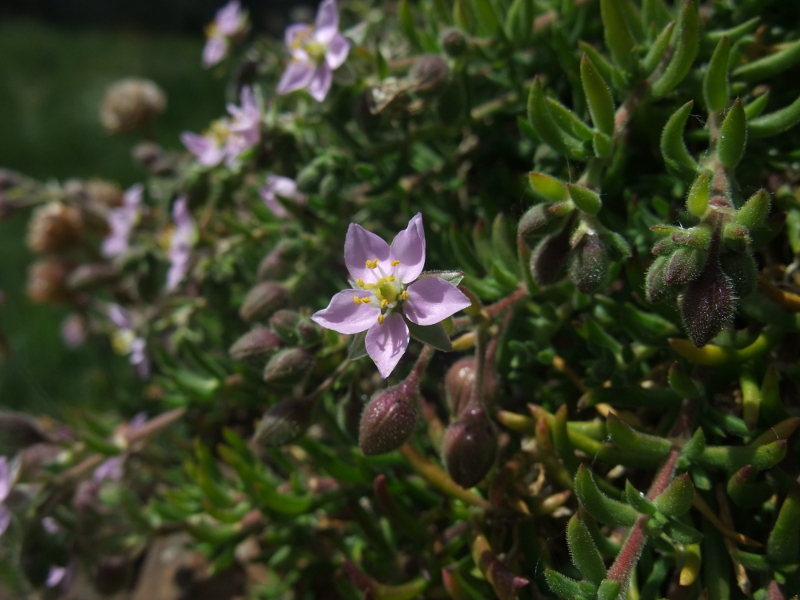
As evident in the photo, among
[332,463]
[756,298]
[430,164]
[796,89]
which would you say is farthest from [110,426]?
[796,89]

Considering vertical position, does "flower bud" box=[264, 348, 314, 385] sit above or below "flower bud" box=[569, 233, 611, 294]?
below

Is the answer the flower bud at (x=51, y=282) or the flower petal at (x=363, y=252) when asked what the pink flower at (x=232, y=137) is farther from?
the flower bud at (x=51, y=282)

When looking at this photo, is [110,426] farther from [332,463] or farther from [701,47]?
[701,47]

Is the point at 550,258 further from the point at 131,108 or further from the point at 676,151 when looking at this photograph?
the point at 131,108

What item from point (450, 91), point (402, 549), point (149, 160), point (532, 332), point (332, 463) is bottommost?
point (402, 549)

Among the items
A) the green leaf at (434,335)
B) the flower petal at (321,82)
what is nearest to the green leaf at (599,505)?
the green leaf at (434,335)

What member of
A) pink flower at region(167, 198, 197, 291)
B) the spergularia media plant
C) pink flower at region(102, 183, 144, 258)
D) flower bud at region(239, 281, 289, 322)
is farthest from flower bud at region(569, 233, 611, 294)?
pink flower at region(102, 183, 144, 258)

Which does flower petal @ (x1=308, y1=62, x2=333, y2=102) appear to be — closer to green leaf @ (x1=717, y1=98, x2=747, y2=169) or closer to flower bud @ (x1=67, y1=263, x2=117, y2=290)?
green leaf @ (x1=717, y1=98, x2=747, y2=169)
